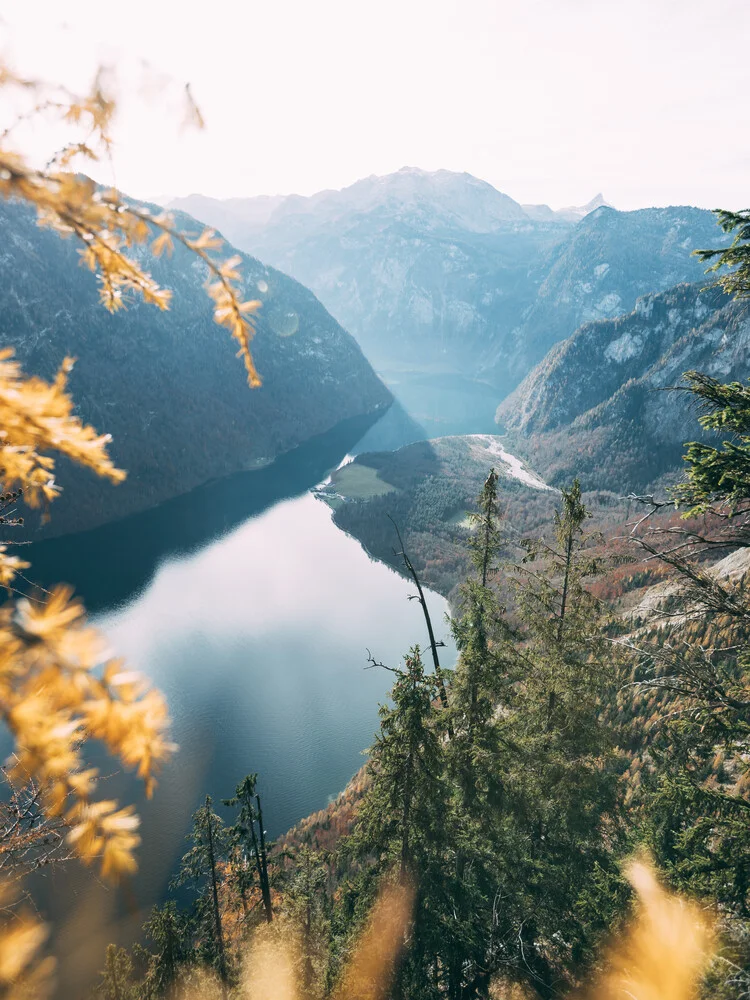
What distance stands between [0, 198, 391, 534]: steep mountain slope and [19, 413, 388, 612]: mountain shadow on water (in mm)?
6675

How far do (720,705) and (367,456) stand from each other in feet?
452

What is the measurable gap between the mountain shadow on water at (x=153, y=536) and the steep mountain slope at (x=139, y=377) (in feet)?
21.9

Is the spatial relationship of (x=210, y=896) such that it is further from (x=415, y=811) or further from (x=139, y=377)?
(x=139, y=377)

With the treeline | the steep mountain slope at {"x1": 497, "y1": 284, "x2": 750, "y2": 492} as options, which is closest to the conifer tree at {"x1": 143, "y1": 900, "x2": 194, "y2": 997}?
the treeline

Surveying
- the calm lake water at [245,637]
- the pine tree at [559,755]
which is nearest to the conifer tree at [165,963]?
the calm lake water at [245,637]

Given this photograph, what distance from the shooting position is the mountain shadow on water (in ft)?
245

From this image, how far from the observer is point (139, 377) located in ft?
477

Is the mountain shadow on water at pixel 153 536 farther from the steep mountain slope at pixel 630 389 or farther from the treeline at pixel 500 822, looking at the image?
the steep mountain slope at pixel 630 389

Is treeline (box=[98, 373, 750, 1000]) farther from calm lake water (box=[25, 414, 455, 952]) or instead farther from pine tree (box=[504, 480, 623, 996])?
calm lake water (box=[25, 414, 455, 952])

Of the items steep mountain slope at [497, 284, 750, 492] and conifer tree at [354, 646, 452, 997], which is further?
steep mountain slope at [497, 284, 750, 492]

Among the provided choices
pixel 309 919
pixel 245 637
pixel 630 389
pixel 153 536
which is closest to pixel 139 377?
pixel 153 536

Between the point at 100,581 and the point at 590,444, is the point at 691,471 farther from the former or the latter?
the point at 590,444

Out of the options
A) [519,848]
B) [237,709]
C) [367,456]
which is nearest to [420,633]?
[237,709]

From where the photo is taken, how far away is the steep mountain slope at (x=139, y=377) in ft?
388
